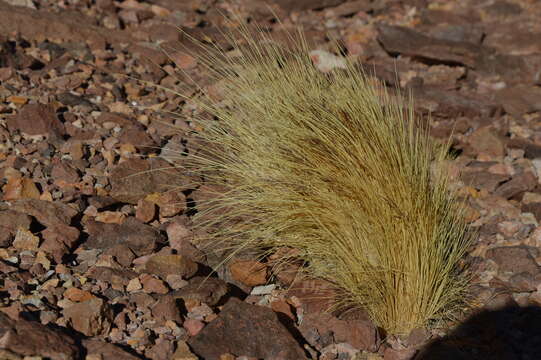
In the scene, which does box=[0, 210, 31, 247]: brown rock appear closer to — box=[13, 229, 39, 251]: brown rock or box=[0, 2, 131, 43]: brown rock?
box=[13, 229, 39, 251]: brown rock

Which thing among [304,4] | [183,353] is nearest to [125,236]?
[183,353]

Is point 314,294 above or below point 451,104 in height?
below

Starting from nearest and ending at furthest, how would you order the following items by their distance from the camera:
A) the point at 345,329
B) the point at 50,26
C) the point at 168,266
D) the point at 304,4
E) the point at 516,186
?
1. the point at 345,329
2. the point at 168,266
3. the point at 516,186
4. the point at 50,26
5. the point at 304,4

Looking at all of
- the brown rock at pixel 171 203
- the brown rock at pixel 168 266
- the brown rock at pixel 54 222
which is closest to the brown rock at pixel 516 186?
the brown rock at pixel 171 203

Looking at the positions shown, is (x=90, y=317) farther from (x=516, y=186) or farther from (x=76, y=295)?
(x=516, y=186)

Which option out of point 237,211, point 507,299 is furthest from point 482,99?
point 237,211

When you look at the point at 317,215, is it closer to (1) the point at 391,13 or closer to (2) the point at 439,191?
(2) the point at 439,191
